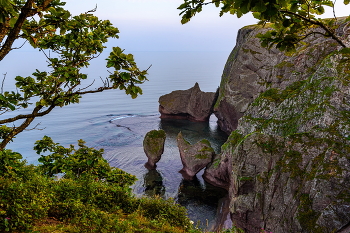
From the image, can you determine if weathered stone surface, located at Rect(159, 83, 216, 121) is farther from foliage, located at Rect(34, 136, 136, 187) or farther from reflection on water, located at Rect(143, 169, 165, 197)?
foliage, located at Rect(34, 136, 136, 187)

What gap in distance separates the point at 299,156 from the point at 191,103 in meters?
55.6

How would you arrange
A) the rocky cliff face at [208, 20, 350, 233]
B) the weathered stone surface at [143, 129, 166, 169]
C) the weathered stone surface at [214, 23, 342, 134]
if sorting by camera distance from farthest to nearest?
the weathered stone surface at [214, 23, 342, 134] → the weathered stone surface at [143, 129, 166, 169] → the rocky cliff face at [208, 20, 350, 233]

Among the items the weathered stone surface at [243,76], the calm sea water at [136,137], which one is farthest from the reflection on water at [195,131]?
the weathered stone surface at [243,76]

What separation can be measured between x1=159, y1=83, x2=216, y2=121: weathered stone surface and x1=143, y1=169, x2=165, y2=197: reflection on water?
118 ft

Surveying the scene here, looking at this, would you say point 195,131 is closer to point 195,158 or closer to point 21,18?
point 195,158

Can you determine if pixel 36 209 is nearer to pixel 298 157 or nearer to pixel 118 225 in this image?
pixel 118 225

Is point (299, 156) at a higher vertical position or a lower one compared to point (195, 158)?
higher

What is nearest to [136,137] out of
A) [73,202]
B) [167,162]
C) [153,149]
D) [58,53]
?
[167,162]

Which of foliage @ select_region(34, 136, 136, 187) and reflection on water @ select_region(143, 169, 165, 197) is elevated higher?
foliage @ select_region(34, 136, 136, 187)

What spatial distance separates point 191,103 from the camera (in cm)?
7431

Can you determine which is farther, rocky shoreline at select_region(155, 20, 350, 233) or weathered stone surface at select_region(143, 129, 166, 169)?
weathered stone surface at select_region(143, 129, 166, 169)

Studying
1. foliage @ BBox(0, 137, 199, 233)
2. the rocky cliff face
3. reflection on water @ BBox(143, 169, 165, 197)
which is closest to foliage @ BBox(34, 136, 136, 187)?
foliage @ BBox(0, 137, 199, 233)

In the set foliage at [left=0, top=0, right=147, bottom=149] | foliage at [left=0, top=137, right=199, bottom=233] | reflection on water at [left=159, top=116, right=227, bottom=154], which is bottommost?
reflection on water at [left=159, top=116, right=227, bottom=154]

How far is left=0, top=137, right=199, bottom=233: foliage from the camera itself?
6.99 metres
